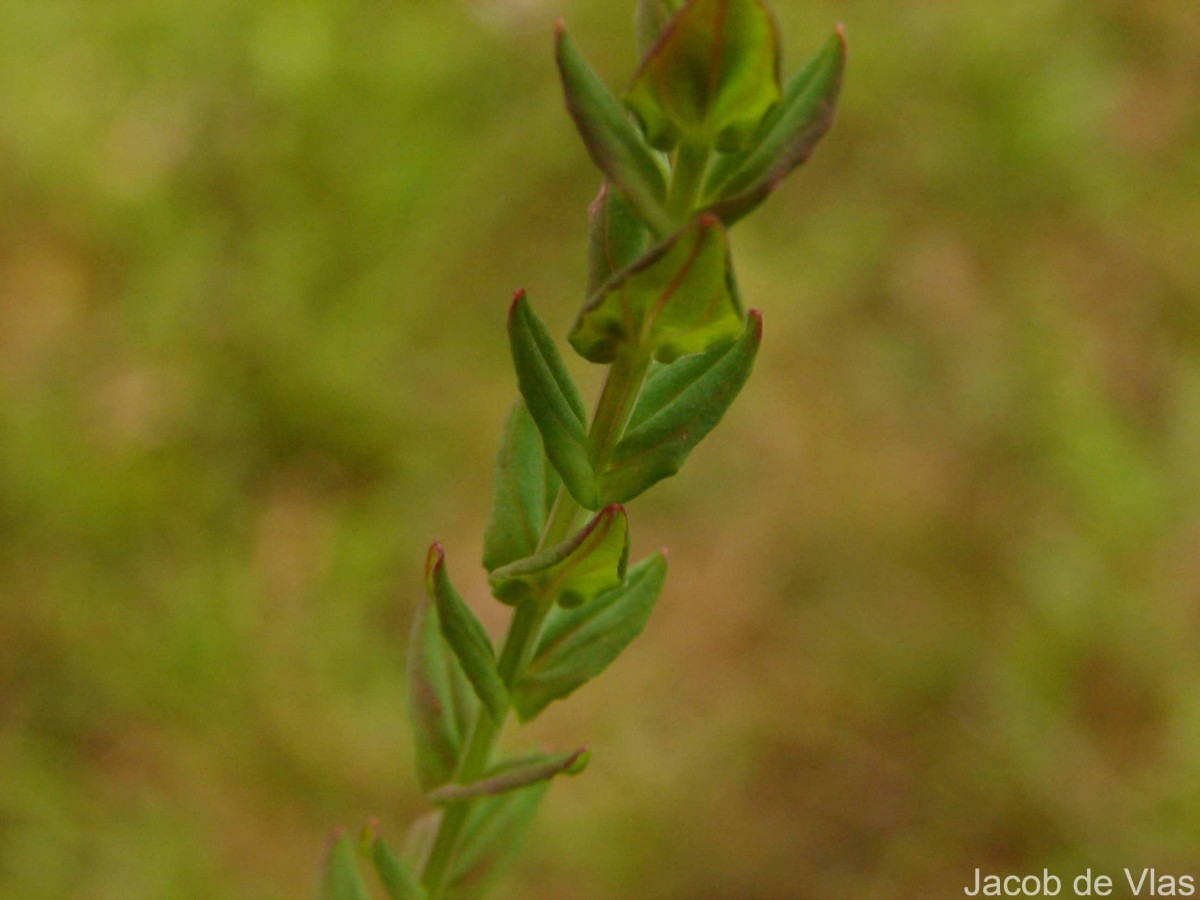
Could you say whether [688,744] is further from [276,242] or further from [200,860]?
[276,242]

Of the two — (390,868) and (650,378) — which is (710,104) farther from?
(390,868)

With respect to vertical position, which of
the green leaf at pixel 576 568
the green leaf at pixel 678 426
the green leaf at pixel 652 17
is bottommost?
the green leaf at pixel 576 568

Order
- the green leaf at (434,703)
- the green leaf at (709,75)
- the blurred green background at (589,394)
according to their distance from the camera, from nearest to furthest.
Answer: the green leaf at (709,75), the green leaf at (434,703), the blurred green background at (589,394)

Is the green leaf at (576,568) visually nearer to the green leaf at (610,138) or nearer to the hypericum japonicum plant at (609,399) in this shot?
the hypericum japonicum plant at (609,399)

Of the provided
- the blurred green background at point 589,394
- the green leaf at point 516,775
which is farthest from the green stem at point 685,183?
the blurred green background at point 589,394

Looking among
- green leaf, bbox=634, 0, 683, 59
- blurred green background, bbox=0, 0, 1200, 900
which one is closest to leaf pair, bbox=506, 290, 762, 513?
green leaf, bbox=634, 0, 683, 59

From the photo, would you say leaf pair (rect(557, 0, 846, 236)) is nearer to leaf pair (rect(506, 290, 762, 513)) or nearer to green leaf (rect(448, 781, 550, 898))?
leaf pair (rect(506, 290, 762, 513))
